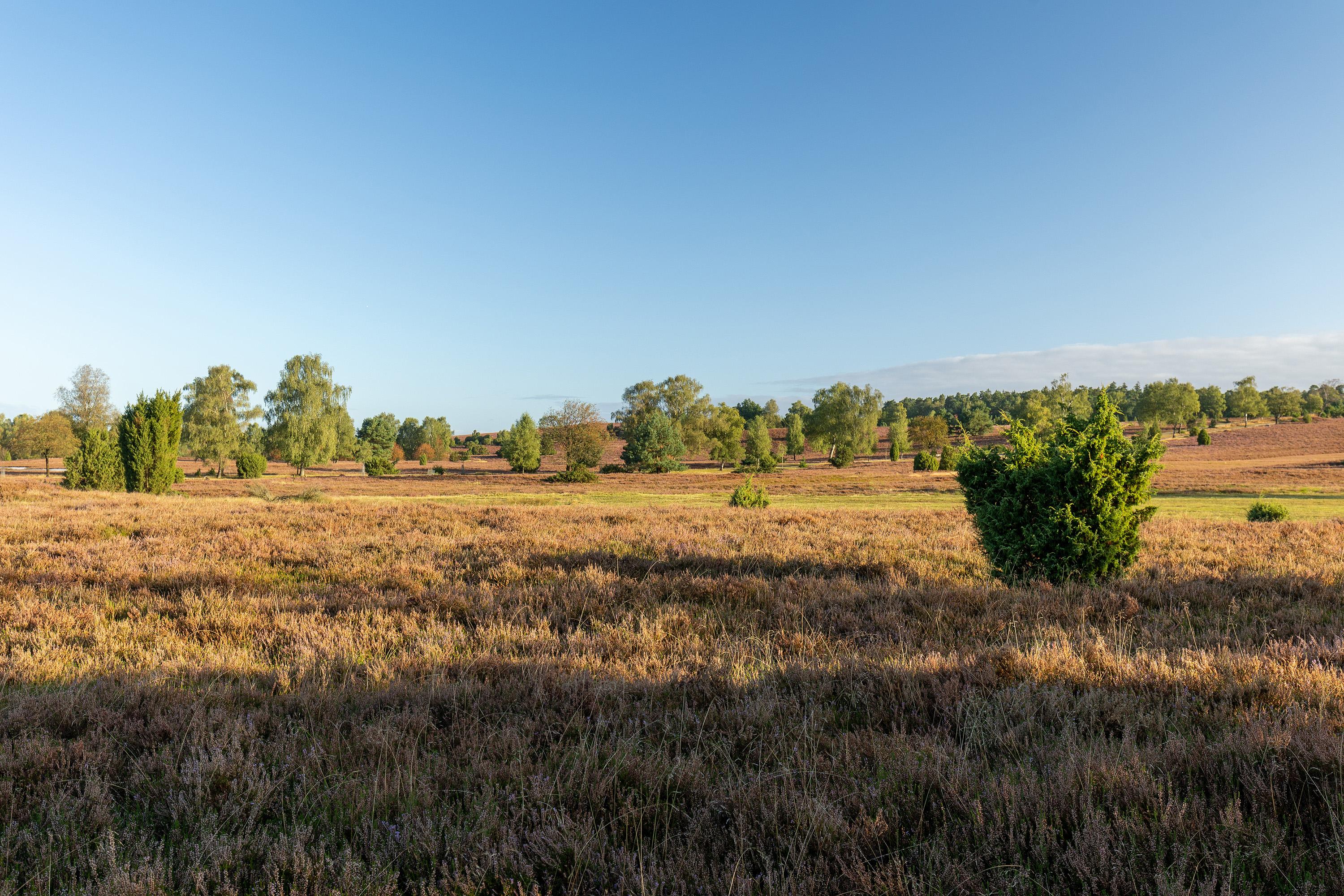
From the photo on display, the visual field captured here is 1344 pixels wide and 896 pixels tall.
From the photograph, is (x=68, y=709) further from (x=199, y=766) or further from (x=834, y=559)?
(x=834, y=559)

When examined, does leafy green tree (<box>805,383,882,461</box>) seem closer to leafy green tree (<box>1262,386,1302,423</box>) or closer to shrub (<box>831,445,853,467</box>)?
shrub (<box>831,445,853,467</box>)

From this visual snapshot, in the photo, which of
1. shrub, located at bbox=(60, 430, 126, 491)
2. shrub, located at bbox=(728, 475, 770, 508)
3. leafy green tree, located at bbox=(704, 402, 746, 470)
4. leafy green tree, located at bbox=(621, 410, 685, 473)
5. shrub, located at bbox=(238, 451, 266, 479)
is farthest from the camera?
leafy green tree, located at bbox=(704, 402, 746, 470)

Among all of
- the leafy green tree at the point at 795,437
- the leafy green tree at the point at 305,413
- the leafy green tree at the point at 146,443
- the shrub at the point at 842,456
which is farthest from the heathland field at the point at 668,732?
the leafy green tree at the point at 795,437

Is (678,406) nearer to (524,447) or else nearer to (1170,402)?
(524,447)

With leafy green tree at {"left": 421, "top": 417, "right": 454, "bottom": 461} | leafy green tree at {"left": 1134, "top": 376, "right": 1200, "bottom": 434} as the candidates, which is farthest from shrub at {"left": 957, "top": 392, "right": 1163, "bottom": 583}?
leafy green tree at {"left": 421, "top": 417, "right": 454, "bottom": 461}

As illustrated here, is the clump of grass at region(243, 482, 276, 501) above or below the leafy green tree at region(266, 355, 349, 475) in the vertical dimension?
below

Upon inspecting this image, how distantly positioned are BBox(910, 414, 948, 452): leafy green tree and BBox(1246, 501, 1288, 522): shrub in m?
72.9

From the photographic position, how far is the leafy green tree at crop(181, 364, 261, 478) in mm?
66500

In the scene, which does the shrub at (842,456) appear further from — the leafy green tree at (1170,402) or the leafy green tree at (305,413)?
the leafy green tree at (305,413)

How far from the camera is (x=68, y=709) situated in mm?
4102

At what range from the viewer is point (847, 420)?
8769cm

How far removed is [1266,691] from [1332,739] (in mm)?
1201

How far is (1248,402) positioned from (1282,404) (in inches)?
373

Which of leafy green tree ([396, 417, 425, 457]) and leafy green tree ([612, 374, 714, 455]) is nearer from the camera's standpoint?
leafy green tree ([612, 374, 714, 455])
